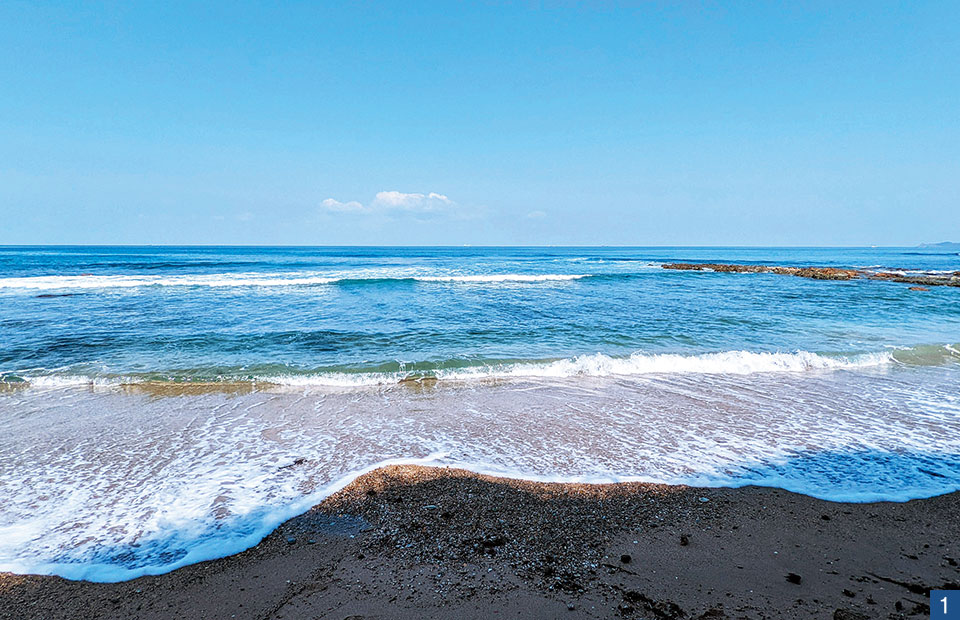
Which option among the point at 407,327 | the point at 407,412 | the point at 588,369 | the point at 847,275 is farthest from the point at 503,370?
the point at 847,275

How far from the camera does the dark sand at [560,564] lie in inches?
120

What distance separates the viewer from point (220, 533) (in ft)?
13.1

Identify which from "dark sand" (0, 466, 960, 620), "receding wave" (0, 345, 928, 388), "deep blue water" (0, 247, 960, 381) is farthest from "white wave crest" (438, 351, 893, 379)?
"dark sand" (0, 466, 960, 620)

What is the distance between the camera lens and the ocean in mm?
4539

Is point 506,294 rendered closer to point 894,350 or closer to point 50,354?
point 894,350

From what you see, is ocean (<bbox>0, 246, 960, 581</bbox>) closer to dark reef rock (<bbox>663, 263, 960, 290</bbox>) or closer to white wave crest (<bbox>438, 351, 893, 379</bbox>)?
white wave crest (<bbox>438, 351, 893, 379</bbox>)

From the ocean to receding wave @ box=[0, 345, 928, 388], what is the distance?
0.06 meters

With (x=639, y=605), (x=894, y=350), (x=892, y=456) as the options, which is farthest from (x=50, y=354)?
(x=894, y=350)

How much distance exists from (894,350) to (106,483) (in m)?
15.9

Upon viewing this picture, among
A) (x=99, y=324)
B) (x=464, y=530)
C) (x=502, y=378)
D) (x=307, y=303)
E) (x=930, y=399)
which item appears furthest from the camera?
(x=307, y=303)

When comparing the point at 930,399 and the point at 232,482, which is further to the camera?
the point at 930,399

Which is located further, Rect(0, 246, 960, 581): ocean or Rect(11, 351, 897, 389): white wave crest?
Rect(11, 351, 897, 389): white wave crest

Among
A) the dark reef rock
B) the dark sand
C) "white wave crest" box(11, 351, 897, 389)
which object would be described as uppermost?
the dark reef rock

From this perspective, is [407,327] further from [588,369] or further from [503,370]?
[588,369]
